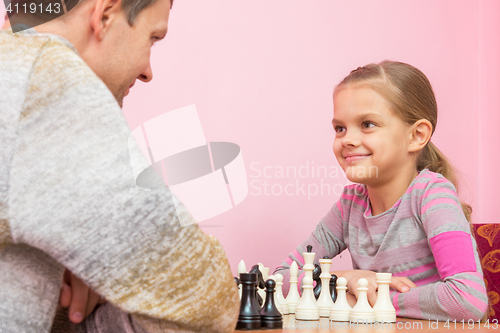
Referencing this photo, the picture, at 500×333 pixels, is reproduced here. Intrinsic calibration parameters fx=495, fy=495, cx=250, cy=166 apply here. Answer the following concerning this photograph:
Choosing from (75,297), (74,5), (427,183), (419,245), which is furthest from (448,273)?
(74,5)

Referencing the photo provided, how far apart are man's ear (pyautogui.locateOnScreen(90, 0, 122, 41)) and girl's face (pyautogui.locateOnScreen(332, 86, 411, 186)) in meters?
0.89

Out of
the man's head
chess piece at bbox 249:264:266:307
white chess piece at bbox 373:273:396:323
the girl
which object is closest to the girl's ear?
the girl

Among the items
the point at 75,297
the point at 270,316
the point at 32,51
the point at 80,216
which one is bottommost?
the point at 270,316

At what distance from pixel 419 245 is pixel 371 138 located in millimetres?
331

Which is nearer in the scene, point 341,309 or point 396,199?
point 341,309

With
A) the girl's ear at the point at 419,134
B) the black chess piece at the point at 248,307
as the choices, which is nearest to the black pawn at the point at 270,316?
the black chess piece at the point at 248,307

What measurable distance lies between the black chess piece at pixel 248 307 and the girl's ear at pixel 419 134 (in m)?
0.75

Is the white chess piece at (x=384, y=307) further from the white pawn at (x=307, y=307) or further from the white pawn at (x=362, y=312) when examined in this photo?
the white pawn at (x=307, y=307)

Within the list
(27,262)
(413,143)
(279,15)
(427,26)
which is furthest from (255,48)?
(27,262)

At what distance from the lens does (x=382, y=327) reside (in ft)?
3.28

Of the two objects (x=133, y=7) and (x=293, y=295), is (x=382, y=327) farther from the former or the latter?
(x=133, y=7)

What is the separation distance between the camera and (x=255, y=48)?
1.96 m

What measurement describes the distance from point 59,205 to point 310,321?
2.36 ft

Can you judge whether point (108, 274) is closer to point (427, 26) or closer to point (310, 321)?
point (310, 321)
